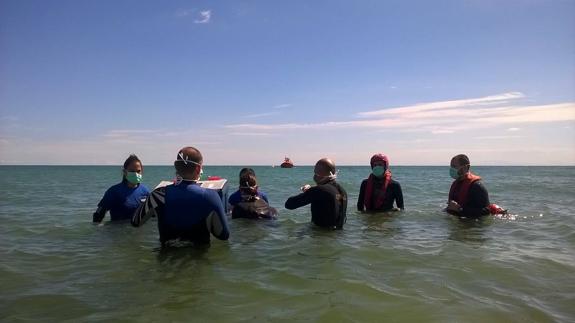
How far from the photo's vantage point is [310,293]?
458cm

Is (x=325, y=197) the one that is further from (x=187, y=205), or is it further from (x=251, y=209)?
(x=187, y=205)

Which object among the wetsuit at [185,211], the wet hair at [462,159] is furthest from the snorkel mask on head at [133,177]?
the wet hair at [462,159]

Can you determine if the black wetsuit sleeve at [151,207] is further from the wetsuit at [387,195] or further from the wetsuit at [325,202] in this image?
the wetsuit at [387,195]

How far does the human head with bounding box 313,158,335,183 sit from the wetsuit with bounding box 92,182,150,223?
148 inches

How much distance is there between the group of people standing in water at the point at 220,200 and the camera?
5.62 m

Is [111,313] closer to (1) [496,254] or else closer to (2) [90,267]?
(2) [90,267]

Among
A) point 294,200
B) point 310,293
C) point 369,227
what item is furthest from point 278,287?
point 369,227

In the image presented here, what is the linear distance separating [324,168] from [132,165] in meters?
3.83

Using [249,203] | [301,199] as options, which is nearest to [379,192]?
[301,199]

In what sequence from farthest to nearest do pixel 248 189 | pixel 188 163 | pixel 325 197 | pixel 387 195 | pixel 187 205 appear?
pixel 387 195
pixel 248 189
pixel 325 197
pixel 187 205
pixel 188 163

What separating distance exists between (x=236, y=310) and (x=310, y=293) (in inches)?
36.6

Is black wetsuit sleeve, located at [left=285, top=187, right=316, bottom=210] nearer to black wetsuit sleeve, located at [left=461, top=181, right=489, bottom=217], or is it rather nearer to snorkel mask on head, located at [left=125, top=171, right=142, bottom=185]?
snorkel mask on head, located at [left=125, top=171, right=142, bottom=185]

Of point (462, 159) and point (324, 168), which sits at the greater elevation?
point (462, 159)

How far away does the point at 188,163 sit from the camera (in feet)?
18.0
